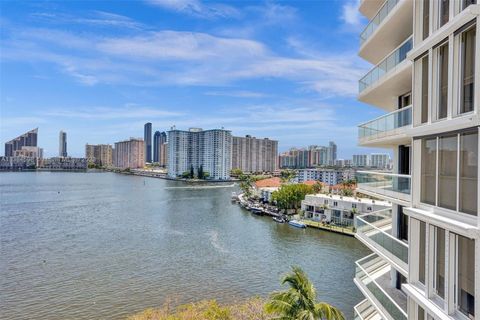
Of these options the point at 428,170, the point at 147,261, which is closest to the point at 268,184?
the point at 147,261

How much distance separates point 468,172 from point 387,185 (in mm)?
3764

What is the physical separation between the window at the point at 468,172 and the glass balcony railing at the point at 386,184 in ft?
7.05

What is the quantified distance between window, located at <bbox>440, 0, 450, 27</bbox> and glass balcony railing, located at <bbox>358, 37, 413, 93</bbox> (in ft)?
5.37

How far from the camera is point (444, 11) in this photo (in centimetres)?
602

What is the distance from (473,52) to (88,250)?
35821 mm

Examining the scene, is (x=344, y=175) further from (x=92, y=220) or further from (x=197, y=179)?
(x=92, y=220)

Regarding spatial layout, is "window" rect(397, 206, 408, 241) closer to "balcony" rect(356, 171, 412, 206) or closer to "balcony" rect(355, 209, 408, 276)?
"balcony" rect(355, 209, 408, 276)

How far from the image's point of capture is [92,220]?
50438 mm

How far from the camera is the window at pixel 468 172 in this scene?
16.0 feet

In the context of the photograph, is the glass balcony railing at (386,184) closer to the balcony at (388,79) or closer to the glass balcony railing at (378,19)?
the balcony at (388,79)

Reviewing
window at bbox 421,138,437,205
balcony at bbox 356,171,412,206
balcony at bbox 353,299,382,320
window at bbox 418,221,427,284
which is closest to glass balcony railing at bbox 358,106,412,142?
balcony at bbox 356,171,412,206

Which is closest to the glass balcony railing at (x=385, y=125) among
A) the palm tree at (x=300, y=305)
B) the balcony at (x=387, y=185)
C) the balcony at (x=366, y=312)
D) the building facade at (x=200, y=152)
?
the balcony at (x=387, y=185)

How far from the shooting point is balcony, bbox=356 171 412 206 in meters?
7.62

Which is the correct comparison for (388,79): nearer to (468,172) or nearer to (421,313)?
(468,172)
